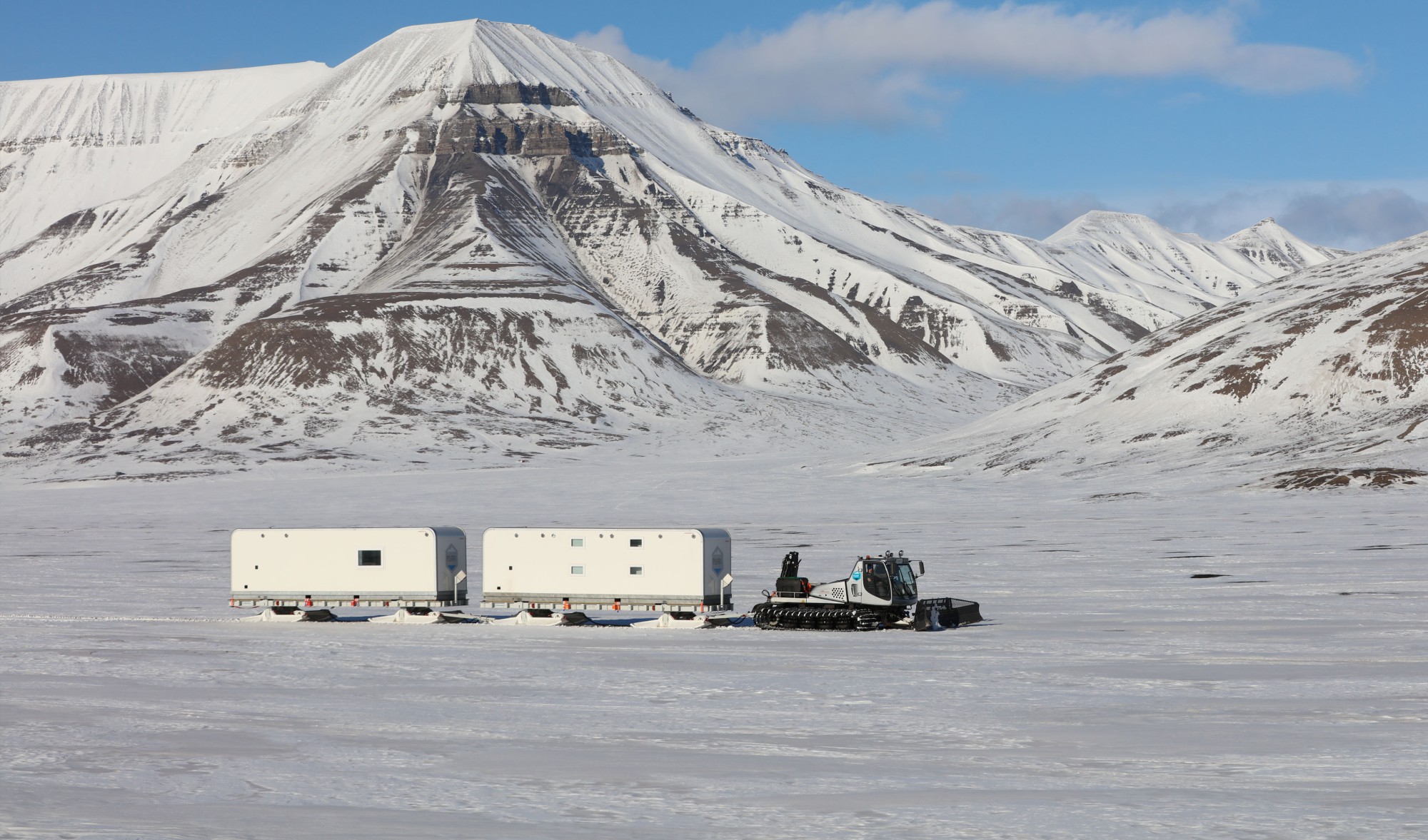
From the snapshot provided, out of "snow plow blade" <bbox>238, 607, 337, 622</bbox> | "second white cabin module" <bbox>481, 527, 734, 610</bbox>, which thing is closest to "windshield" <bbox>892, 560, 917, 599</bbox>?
"second white cabin module" <bbox>481, 527, 734, 610</bbox>

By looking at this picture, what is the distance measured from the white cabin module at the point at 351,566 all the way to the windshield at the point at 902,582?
10703 millimetres

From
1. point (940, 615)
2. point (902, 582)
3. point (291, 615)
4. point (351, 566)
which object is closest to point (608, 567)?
point (351, 566)

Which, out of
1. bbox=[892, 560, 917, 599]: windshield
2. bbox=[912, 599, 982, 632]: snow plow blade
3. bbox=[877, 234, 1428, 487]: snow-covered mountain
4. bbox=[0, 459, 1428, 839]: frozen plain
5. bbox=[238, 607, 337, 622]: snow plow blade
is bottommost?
bbox=[0, 459, 1428, 839]: frozen plain

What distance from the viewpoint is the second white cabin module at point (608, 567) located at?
3566 cm

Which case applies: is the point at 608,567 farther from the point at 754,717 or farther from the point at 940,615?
the point at 754,717

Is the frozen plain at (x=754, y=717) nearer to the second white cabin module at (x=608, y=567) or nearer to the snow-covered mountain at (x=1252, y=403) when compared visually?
the second white cabin module at (x=608, y=567)

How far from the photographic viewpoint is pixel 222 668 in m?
28.6

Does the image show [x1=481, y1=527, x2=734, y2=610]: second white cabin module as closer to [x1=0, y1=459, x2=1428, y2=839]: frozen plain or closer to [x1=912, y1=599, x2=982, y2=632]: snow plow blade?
[x1=0, y1=459, x2=1428, y2=839]: frozen plain

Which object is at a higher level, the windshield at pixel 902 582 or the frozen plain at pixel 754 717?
the windshield at pixel 902 582

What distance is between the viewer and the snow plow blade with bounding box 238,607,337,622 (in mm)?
38531

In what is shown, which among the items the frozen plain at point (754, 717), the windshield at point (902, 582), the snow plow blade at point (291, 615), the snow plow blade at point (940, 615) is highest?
the windshield at point (902, 582)

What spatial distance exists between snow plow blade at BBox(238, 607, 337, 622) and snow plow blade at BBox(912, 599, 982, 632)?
14773 mm

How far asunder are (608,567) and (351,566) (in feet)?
21.4

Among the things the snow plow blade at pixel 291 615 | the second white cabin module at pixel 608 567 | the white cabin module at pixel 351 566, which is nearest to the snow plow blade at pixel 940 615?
the second white cabin module at pixel 608 567
